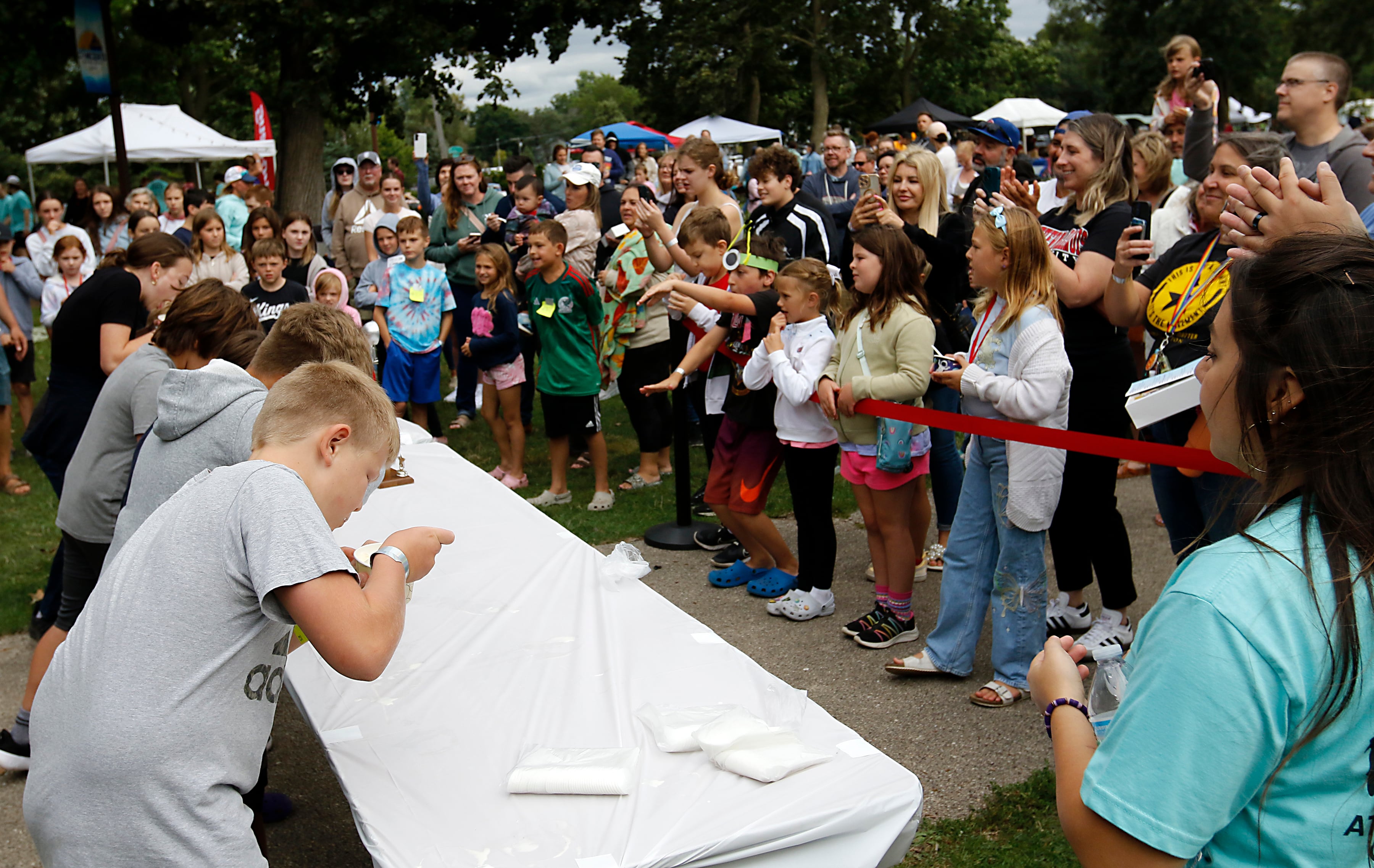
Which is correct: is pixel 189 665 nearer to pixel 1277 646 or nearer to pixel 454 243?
pixel 1277 646

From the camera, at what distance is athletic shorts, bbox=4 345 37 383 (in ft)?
27.8

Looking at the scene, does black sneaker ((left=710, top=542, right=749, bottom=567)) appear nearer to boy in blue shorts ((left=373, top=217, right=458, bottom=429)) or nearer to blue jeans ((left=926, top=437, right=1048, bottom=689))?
blue jeans ((left=926, top=437, right=1048, bottom=689))

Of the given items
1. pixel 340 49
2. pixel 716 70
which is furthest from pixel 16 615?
pixel 716 70

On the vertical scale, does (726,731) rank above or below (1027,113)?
below

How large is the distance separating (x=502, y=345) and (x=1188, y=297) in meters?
4.48

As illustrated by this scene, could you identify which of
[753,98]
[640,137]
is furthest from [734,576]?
[753,98]

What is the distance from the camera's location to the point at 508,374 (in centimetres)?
720

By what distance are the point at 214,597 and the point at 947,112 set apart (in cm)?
2671

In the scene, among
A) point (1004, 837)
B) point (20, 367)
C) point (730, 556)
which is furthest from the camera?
point (20, 367)

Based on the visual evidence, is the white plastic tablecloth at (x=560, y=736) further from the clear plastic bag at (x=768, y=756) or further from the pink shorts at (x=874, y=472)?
the pink shorts at (x=874, y=472)

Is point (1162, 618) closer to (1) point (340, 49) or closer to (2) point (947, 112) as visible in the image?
(1) point (340, 49)

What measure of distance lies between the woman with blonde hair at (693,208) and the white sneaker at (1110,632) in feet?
9.20

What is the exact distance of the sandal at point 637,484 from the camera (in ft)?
23.7

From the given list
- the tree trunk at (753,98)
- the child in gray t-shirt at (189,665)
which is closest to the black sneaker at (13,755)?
the child in gray t-shirt at (189,665)
